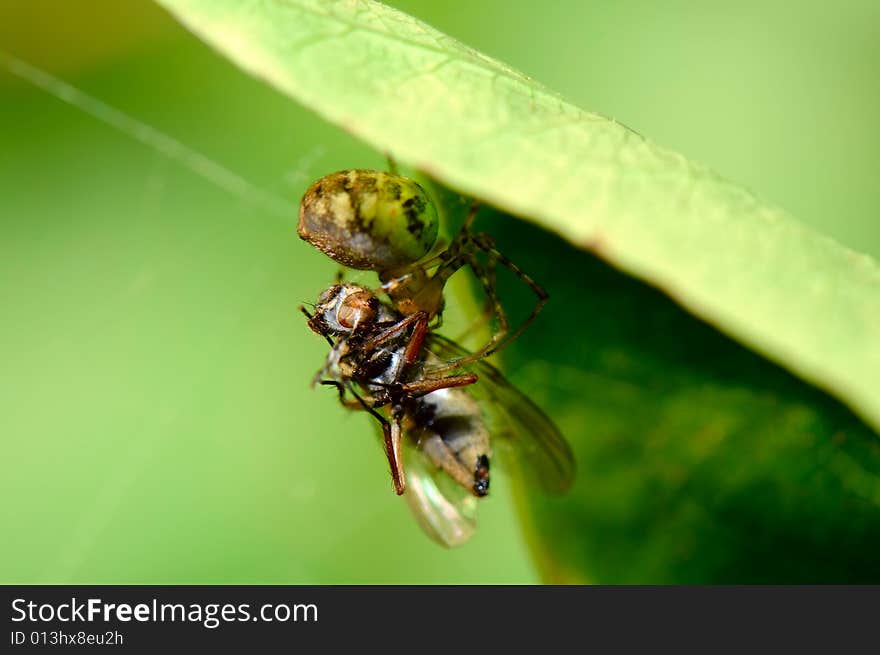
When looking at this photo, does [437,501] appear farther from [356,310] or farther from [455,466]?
[356,310]

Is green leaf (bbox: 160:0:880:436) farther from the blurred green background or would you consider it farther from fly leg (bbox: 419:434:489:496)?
the blurred green background

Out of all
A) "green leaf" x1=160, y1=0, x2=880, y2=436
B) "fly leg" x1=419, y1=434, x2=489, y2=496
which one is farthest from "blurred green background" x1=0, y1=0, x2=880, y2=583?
"green leaf" x1=160, y1=0, x2=880, y2=436

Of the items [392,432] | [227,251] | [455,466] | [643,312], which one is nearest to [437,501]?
[455,466]

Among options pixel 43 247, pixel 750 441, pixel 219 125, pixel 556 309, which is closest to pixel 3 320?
pixel 43 247

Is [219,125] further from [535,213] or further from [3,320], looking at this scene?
[535,213]

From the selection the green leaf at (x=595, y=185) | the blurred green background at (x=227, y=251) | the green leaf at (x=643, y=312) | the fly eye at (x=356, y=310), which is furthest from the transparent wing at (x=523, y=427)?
the blurred green background at (x=227, y=251)
